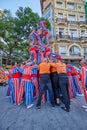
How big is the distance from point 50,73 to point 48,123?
2346 millimetres

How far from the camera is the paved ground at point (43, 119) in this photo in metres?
4.55

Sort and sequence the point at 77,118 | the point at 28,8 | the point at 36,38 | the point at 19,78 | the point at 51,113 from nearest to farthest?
1. the point at 77,118
2. the point at 51,113
3. the point at 19,78
4. the point at 36,38
5. the point at 28,8

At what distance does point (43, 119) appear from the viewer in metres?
5.17

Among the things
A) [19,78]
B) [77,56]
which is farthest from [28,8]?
[19,78]

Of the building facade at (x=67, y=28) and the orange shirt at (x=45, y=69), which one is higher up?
the building facade at (x=67, y=28)

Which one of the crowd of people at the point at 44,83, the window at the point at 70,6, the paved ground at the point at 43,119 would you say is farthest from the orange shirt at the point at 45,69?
the window at the point at 70,6

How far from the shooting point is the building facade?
112 ft

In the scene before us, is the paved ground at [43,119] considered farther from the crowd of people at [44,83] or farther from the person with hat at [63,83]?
the crowd of people at [44,83]

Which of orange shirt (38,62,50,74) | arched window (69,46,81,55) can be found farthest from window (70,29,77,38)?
orange shirt (38,62,50,74)

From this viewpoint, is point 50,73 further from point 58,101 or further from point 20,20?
point 20,20

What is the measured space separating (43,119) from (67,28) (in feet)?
103

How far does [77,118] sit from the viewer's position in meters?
5.13

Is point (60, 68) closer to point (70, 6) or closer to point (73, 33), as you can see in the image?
point (73, 33)

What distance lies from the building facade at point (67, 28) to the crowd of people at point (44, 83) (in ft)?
86.2
